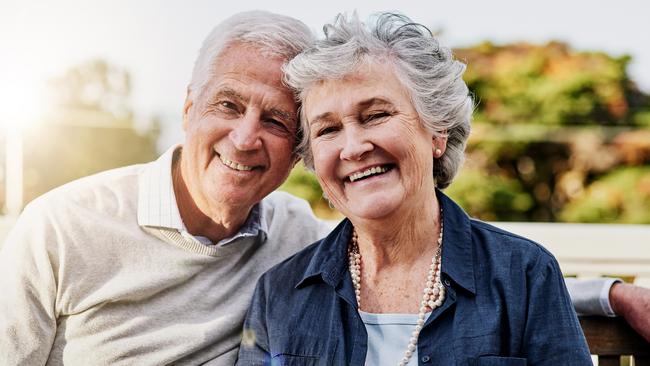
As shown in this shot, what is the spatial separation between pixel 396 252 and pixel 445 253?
15cm

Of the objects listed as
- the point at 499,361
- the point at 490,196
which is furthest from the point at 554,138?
the point at 499,361

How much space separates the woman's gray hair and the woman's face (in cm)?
3

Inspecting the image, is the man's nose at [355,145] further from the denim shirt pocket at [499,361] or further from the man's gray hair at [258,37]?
the denim shirt pocket at [499,361]

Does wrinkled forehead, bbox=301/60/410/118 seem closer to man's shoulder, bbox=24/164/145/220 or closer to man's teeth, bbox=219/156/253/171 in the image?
man's teeth, bbox=219/156/253/171

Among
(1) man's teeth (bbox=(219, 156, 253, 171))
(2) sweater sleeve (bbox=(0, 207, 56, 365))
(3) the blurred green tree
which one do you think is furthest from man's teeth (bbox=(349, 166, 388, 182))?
(3) the blurred green tree

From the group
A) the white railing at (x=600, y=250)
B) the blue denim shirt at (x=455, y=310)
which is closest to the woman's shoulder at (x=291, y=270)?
the blue denim shirt at (x=455, y=310)

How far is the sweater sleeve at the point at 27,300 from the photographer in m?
1.98

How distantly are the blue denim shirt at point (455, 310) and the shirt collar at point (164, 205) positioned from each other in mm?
175

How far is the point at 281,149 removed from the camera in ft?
6.84

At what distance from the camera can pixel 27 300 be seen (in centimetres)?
199

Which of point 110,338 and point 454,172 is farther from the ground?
point 454,172

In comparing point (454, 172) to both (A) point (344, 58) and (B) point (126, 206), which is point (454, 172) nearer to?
(A) point (344, 58)

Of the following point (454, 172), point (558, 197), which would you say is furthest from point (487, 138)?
point (454, 172)

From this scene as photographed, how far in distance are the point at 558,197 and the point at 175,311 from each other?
6.87m
